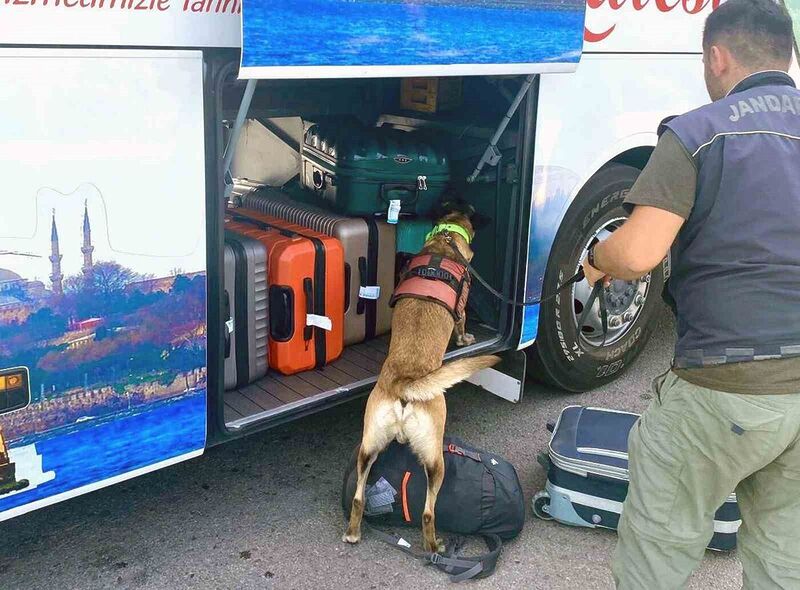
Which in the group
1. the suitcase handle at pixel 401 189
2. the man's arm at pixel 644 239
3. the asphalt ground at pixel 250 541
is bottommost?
the asphalt ground at pixel 250 541

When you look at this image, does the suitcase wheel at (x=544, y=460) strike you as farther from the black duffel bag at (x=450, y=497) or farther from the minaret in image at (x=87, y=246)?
the minaret in image at (x=87, y=246)

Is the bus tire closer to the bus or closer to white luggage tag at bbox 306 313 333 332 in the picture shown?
the bus

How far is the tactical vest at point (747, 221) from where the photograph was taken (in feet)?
6.68

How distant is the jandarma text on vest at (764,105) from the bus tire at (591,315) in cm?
162

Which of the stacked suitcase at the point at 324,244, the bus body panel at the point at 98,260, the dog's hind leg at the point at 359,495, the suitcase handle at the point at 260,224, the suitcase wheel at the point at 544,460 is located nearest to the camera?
the bus body panel at the point at 98,260

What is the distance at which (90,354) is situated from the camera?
231 cm

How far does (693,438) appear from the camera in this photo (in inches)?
87.0

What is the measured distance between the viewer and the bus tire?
3.76 metres

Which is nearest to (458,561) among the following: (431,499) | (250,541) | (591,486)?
(431,499)

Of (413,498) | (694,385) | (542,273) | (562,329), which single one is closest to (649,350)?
(562,329)

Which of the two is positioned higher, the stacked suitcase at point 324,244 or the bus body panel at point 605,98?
the bus body panel at point 605,98

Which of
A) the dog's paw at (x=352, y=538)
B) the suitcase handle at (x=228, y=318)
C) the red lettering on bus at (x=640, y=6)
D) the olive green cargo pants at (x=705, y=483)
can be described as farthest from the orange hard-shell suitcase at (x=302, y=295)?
the olive green cargo pants at (x=705, y=483)

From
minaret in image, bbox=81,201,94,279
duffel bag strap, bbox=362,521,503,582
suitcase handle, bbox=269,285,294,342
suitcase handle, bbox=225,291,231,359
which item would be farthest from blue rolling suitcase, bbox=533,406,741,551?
minaret in image, bbox=81,201,94,279

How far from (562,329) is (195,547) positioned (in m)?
1.89
